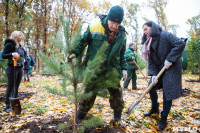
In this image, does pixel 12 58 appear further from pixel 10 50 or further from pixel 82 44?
pixel 82 44

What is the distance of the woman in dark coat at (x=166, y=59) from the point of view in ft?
7.41

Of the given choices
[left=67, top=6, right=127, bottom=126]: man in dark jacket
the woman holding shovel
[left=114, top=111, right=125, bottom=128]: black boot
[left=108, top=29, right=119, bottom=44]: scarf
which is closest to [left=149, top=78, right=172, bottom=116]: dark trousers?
[left=114, top=111, right=125, bottom=128]: black boot

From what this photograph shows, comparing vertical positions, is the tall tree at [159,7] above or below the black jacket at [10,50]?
above

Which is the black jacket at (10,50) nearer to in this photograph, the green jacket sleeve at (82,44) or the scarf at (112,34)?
the green jacket sleeve at (82,44)

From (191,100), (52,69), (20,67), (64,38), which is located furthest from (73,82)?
(191,100)

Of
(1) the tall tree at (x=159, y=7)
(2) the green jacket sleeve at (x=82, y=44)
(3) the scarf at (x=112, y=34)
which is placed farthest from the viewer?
(1) the tall tree at (x=159, y=7)

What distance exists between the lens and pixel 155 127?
251 centimetres

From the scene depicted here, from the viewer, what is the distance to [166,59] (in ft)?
7.50

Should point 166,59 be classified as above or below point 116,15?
below

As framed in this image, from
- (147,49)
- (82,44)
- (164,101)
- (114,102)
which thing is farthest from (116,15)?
(164,101)

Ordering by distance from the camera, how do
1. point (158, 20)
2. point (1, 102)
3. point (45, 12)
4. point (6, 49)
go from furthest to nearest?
point (158, 20), point (45, 12), point (1, 102), point (6, 49)

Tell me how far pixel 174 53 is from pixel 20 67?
130 inches

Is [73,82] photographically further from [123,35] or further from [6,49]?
[6,49]

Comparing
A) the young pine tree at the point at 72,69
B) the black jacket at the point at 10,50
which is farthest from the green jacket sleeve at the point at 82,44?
the black jacket at the point at 10,50
